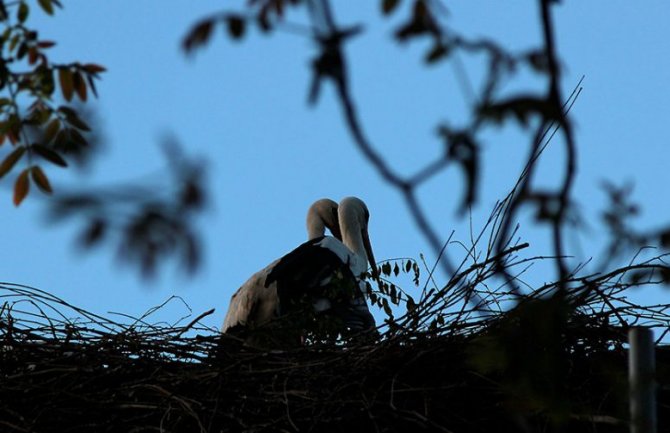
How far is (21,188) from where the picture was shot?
238cm

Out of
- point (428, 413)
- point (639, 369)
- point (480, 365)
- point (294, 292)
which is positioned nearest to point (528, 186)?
point (480, 365)

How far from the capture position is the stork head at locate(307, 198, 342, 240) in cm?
724

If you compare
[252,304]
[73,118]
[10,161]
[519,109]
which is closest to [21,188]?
[10,161]

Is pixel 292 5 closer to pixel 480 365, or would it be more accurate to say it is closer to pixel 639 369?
pixel 480 365

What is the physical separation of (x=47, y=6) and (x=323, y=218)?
4.81 metres

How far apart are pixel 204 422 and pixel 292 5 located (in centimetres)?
183

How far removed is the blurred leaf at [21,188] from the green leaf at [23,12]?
45 cm

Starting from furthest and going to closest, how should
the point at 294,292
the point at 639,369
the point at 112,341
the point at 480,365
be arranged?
1. the point at 294,292
2. the point at 112,341
3. the point at 639,369
4. the point at 480,365

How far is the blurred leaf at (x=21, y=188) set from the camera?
2354 mm

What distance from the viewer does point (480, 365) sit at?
178cm

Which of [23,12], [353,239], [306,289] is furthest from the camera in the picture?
[353,239]

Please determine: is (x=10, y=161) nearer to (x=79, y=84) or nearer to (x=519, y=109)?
(x=79, y=84)

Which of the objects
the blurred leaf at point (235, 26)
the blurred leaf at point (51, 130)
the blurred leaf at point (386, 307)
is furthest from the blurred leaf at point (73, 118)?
the blurred leaf at point (386, 307)

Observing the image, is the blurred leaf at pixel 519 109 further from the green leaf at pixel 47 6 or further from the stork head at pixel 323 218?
the stork head at pixel 323 218
